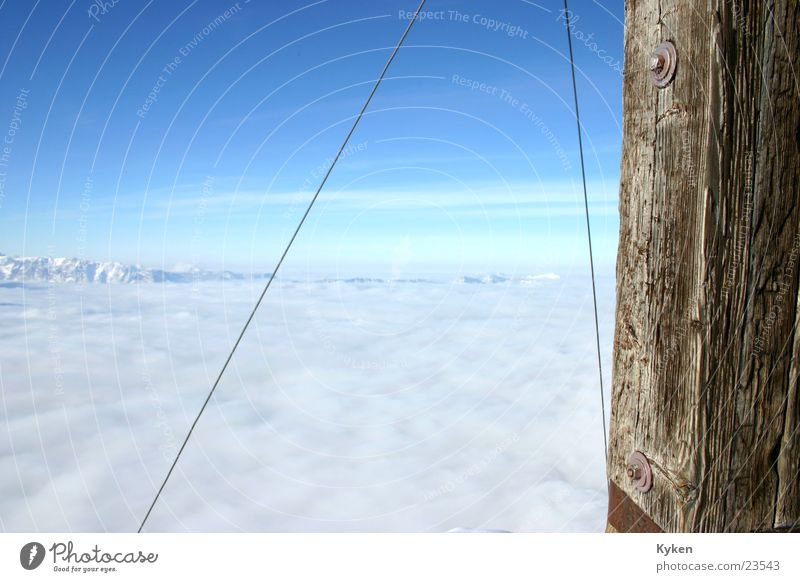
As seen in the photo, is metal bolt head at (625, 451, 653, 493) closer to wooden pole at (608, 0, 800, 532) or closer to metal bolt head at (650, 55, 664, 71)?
wooden pole at (608, 0, 800, 532)

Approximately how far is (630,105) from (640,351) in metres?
0.80

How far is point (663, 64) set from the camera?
1423 mm

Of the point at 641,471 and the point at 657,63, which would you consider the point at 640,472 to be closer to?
the point at 641,471

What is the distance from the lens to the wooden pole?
1.32 meters

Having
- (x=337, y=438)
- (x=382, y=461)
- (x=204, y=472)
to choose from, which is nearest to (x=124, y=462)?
(x=204, y=472)
